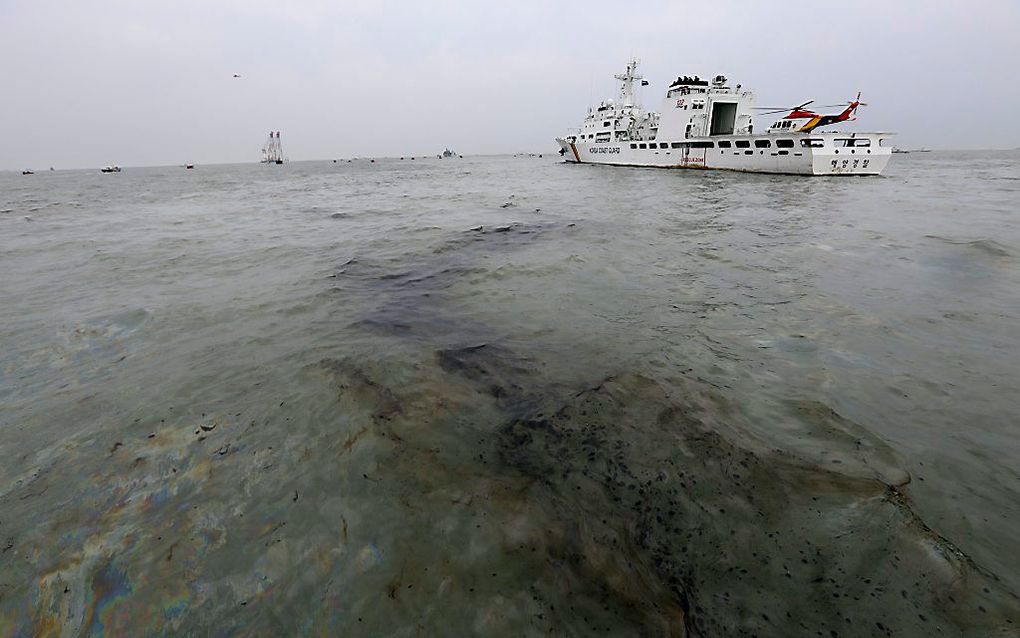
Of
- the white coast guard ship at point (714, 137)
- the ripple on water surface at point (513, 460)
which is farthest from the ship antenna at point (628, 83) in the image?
the ripple on water surface at point (513, 460)

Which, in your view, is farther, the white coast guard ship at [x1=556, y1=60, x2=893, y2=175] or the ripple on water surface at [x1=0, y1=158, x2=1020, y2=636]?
the white coast guard ship at [x1=556, y1=60, x2=893, y2=175]

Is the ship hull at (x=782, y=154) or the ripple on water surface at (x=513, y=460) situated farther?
the ship hull at (x=782, y=154)

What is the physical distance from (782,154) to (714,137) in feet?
21.7

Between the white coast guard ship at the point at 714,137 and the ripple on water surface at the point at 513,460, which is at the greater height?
the white coast guard ship at the point at 714,137

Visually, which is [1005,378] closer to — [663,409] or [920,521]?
[920,521]

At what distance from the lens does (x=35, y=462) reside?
11.1 ft

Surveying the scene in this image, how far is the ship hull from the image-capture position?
3406 cm

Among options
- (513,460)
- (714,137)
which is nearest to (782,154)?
(714,137)

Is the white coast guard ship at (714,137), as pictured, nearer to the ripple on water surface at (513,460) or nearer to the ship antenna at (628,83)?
the ship antenna at (628,83)

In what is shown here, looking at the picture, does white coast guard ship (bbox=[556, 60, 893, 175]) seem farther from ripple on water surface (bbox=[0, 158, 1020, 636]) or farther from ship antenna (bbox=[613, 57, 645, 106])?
ripple on water surface (bbox=[0, 158, 1020, 636])

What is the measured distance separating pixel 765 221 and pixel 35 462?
57.3 feet

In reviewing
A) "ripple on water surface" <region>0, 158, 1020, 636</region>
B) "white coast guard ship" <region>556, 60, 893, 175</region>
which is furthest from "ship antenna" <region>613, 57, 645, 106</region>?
"ripple on water surface" <region>0, 158, 1020, 636</region>

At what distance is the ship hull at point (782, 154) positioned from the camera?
112ft

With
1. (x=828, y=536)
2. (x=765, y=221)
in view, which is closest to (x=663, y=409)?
(x=828, y=536)
